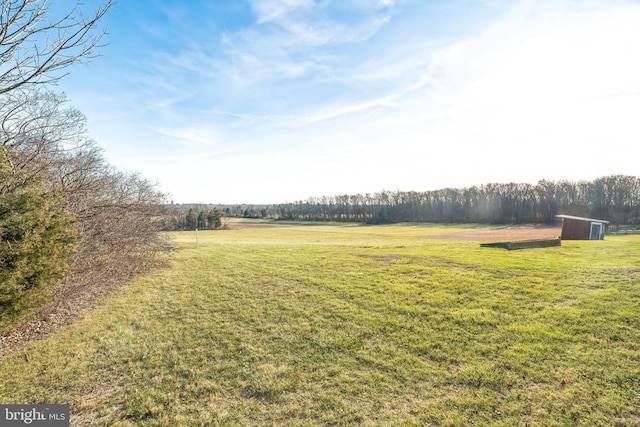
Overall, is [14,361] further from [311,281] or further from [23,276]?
[311,281]

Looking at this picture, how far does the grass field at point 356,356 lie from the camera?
3.47 meters

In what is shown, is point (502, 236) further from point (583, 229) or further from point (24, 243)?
point (24, 243)

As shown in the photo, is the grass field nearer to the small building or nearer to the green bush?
the green bush

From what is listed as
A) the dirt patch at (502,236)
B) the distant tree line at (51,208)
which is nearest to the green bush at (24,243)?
the distant tree line at (51,208)

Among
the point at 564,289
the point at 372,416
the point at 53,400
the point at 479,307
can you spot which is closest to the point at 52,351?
the point at 53,400

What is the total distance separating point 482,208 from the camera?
6481cm

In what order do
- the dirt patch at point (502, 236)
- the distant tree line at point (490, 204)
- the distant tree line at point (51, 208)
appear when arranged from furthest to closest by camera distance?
the distant tree line at point (490, 204), the dirt patch at point (502, 236), the distant tree line at point (51, 208)

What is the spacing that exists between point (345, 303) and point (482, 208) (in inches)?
2717

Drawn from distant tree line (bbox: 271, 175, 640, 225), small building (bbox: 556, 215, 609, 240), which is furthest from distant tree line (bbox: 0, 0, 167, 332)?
distant tree line (bbox: 271, 175, 640, 225)

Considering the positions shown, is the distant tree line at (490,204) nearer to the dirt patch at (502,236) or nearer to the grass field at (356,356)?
the dirt patch at (502,236)
